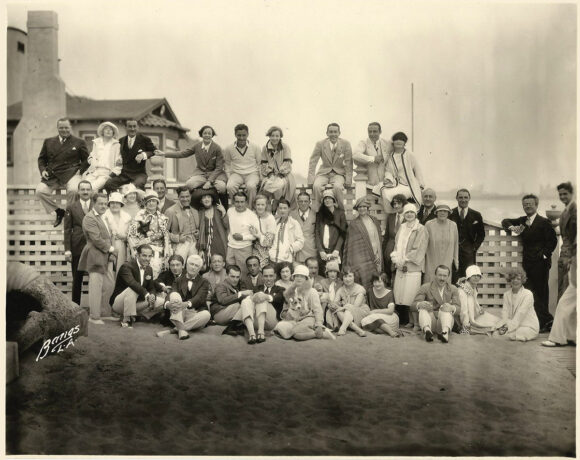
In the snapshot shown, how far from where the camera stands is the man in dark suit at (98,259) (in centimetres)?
589

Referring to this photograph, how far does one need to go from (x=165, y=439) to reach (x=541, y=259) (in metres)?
3.59

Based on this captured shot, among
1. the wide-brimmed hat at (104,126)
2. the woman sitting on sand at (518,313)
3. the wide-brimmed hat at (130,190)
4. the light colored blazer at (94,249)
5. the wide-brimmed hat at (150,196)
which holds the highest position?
the wide-brimmed hat at (104,126)

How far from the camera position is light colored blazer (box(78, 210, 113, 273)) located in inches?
232

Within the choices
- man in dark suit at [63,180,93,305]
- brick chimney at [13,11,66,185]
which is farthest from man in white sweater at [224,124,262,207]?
brick chimney at [13,11,66,185]

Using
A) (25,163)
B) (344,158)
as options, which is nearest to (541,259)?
(344,158)

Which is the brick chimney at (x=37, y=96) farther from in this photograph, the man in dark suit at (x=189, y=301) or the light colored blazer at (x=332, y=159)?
the light colored blazer at (x=332, y=159)

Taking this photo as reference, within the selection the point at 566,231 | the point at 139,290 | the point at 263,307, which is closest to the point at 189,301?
the point at 139,290

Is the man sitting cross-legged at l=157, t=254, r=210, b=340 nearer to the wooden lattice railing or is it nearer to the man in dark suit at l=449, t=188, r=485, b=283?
the wooden lattice railing

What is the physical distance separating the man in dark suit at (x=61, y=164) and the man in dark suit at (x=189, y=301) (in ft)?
Answer: 4.46

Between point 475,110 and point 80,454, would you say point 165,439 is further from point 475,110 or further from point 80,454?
point 475,110

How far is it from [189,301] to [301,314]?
0.96 meters

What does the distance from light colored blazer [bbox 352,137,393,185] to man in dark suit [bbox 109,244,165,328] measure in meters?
2.06
